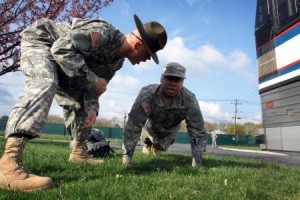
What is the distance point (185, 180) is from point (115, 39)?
1.62 metres

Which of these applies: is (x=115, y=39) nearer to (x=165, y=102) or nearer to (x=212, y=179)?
(x=212, y=179)

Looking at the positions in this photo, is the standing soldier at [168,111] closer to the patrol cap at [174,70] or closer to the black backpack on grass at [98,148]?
the patrol cap at [174,70]

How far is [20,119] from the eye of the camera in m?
3.03

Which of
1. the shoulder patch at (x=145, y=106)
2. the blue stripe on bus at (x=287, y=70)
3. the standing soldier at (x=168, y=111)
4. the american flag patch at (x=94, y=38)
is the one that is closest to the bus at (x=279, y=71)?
the blue stripe on bus at (x=287, y=70)

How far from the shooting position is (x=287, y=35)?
9.40m

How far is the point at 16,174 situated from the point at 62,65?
116cm

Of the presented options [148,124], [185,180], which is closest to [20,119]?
[185,180]

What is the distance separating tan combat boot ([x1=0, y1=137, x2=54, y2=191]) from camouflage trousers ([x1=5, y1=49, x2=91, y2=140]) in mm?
102

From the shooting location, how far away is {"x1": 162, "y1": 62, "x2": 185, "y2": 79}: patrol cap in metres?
5.23

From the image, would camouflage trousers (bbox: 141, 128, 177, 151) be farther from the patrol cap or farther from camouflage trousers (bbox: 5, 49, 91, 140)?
camouflage trousers (bbox: 5, 49, 91, 140)

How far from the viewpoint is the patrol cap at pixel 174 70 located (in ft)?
17.1

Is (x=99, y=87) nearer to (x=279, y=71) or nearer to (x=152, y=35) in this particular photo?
(x=152, y=35)

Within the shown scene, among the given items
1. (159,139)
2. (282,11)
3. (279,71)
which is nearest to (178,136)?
(279,71)

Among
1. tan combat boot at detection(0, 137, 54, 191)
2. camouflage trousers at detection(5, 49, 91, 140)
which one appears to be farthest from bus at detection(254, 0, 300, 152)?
tan combat boot at detection(0, 137, 54, 191)
